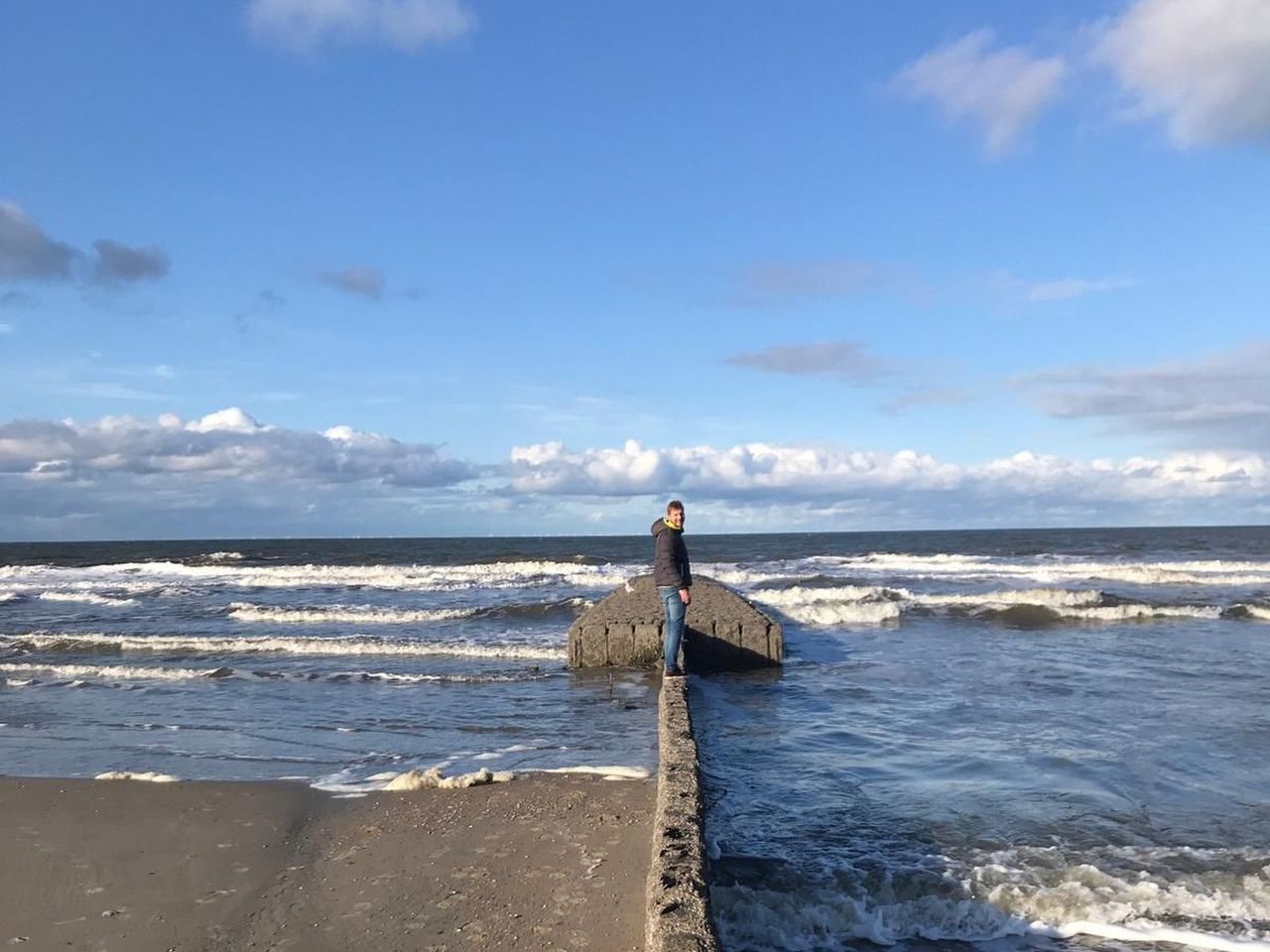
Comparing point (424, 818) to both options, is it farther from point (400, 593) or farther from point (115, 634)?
point (400, 593)

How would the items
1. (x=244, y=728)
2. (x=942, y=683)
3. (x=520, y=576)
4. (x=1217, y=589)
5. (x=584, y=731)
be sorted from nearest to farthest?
(x=584, y=731), (x=244, y=728), (x=942, y=683), (x=1217, y=589), (x=520, y=576)

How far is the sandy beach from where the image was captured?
171 inches

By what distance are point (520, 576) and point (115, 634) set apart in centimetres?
1874

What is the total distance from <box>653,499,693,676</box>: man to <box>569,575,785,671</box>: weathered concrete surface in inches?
79.8

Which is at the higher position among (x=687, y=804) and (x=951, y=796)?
(x=687, y=804)

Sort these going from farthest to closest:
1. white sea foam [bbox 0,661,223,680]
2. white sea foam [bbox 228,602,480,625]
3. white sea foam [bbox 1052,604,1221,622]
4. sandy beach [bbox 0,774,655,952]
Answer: white sea foam [bbox 228,602,480,625], white sea foam [bbox 1052,604,1221,622], white sea foam [bbox 0,661,223,680], sandy beach [bbox 0,774,655,952]

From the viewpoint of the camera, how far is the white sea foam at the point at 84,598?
2547 cm

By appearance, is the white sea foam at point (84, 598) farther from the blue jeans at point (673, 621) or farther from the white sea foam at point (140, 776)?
the blue jeans at point (673, 621)

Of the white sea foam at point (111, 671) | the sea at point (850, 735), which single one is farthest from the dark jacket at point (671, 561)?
the white sea foam at point (111, 671)

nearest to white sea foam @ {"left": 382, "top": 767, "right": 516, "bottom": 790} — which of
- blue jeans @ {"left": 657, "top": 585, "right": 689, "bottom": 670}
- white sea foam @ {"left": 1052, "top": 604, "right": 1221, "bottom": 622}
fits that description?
blue jeans @ {"left": 657, "top": 585, "right": 689, "bottom": 670}

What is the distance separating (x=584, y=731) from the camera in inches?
336

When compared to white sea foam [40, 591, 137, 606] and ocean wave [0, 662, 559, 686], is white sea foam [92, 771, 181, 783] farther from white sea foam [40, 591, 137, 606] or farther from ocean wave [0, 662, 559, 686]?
white sea foam [40, 591, 137, 606]

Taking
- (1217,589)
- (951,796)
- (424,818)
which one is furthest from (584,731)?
(1217,589)

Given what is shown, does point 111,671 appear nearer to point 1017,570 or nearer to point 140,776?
point 140,776
